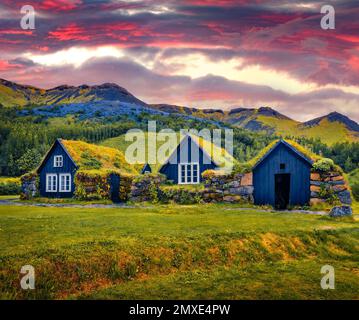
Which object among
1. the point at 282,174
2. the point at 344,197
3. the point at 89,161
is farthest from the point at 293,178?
the point at 89,161

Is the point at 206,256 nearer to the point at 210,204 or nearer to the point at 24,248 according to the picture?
the point at 24,248

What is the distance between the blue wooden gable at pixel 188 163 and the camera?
134ft

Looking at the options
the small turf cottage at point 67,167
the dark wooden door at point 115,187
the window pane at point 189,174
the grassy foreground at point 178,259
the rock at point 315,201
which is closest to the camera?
the grassy foreground at point 178,259

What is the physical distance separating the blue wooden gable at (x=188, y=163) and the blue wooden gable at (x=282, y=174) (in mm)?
8117

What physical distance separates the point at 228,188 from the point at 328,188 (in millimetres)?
7445

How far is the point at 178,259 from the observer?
1511cm

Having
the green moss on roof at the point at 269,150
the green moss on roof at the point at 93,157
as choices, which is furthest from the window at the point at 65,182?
the green moss on roof at the point at 269,150

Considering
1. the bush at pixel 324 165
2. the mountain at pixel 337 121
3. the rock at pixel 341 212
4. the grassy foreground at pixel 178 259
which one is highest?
the mountain at pixel 337 121

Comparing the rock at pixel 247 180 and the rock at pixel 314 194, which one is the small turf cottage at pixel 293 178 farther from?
the rock at pixel 247 180

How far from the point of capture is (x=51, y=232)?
1777 centimetres

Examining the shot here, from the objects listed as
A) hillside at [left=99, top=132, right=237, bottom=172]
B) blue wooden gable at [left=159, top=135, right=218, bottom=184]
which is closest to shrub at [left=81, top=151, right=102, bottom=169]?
hillside at [left=99, top=132, right=237, bottom=172]
